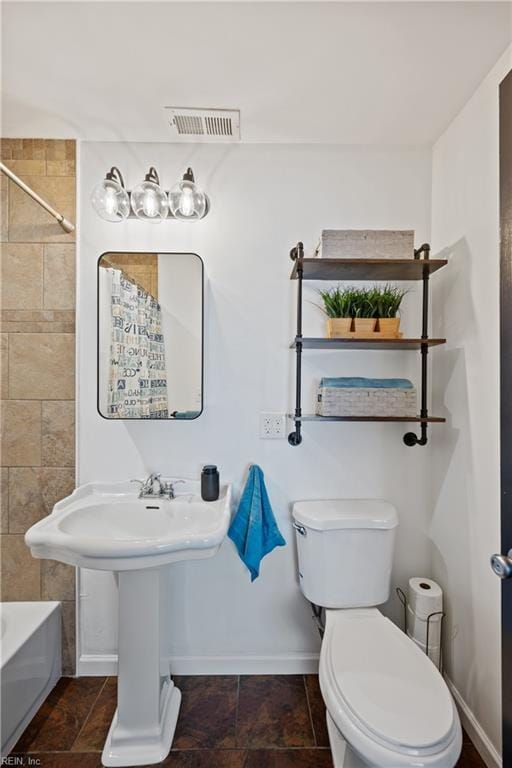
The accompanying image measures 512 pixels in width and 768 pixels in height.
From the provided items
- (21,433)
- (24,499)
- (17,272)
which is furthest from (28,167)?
(24,499)

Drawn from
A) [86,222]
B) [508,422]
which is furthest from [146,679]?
[86,222]

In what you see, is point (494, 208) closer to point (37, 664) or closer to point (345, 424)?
point (345, 424)

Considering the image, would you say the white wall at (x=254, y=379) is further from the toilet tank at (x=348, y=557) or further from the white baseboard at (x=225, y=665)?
the toilet tank at (x=348, y=557)

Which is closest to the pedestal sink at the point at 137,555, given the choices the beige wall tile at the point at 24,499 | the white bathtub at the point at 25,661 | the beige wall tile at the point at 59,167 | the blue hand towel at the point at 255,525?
the blue hand towel at the point at 255,525

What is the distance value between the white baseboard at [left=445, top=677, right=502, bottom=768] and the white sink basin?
1.15 metres

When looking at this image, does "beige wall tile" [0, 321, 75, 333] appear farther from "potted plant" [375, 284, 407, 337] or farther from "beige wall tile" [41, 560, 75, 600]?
"potted plant" [375, 284, 407, 337]

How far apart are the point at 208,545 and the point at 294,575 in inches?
28.2

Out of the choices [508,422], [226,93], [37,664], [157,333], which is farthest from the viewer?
[157,333]

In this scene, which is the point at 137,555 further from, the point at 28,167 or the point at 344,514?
the point at 28,167

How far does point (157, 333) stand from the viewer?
1.61m

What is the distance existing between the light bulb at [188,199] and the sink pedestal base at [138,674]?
1382 mm

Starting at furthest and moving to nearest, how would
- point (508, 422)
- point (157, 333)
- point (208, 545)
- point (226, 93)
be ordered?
1. point (157, 333)
2. point (226, 93)
3. point (208, 545)
4. point (508, 422)

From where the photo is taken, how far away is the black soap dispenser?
157cm

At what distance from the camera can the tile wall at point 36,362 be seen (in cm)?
164
